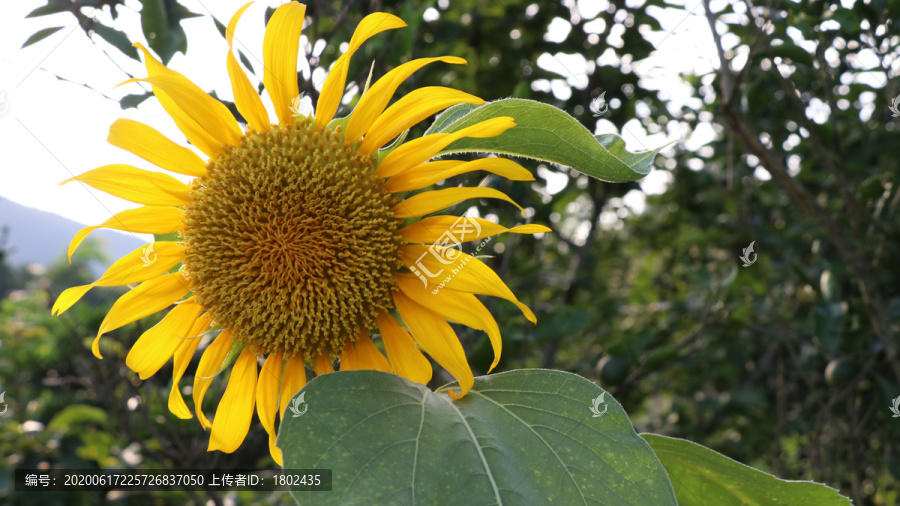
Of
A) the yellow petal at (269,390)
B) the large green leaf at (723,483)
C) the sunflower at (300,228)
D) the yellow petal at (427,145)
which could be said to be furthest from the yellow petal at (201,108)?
the large green leaf at (723,483)

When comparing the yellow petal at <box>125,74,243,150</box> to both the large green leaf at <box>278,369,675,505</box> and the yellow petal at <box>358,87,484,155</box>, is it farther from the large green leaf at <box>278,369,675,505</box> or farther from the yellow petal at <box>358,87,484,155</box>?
the large green leaf at <box>278,369,675,505</box>

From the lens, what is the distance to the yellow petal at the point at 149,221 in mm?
996

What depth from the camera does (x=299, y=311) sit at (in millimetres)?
950

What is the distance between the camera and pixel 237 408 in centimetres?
100

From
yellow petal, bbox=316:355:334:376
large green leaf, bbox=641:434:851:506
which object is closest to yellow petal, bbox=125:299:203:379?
yellow petal, bbox=316:355:334:376

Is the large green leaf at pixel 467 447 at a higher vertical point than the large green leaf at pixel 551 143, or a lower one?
lower

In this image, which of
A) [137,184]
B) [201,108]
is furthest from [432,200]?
[137,184]

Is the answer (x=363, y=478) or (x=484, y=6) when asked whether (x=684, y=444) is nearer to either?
(x=363, y=478)

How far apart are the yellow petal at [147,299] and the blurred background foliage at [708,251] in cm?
49

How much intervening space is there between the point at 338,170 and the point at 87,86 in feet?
1.71

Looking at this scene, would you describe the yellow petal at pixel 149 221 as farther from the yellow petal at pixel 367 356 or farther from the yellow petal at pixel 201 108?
the yellow petal at pixel 367 356

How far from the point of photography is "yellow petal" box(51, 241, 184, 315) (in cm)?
101

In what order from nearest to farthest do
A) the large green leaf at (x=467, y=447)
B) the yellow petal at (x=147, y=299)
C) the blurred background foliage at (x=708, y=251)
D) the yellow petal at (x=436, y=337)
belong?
1. the large green leaf at (x=467, y=447)
2. the yellow petal at (x=436, y=337)
3. the yellow petal at (x=147, y=299)
4. the blurred background foliage at (x=708, y=251)

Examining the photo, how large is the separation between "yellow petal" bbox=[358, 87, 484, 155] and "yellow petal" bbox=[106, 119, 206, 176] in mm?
277
